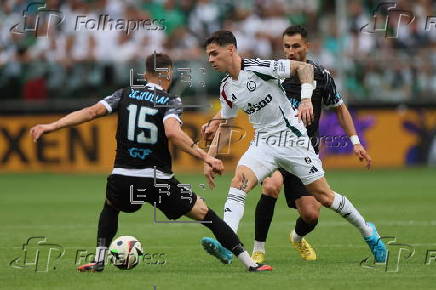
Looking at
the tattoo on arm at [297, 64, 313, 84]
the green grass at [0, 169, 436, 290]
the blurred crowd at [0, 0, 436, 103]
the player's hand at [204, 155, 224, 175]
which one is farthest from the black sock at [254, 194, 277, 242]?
the blurred crowd at [0, 0, 436, 103]

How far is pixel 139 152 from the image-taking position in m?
8.99

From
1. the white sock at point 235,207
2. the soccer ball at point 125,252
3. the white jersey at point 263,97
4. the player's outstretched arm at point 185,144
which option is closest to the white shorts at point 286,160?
the white jersey at point 263,97

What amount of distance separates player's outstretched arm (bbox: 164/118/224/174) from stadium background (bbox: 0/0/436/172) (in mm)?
13626

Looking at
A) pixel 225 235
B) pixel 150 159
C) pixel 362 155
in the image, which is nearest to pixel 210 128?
pixel 150 159

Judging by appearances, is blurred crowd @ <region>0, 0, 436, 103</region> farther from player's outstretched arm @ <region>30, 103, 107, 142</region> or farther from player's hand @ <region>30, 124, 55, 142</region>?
player's hand @ <region>30, 124, 55, 142</region>

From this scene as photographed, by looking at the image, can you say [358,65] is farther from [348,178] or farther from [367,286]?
[367,286]

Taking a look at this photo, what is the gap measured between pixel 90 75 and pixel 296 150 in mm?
14218

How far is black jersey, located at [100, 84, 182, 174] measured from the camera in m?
8.94

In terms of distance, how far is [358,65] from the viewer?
23.8 meters

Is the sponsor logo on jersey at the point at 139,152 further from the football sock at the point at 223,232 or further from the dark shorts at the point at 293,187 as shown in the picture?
the dark shorts at the point at 293,187

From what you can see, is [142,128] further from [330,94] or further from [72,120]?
[330,94]

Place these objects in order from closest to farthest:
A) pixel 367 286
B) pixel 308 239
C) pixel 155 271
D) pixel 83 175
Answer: pixel 367 286 < pixel 155 271 < pixel 308 239 < pixel 83 175

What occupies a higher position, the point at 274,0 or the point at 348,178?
the point at 274,0

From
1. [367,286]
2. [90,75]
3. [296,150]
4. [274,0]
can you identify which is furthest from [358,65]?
[367,286]
